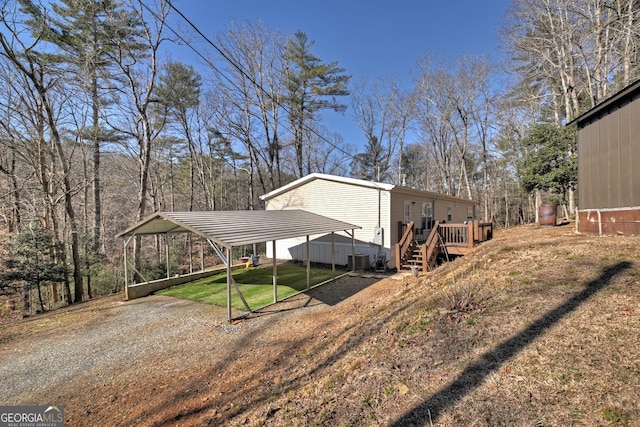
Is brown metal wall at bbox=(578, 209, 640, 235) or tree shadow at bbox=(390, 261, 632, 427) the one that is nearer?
tree shadow at bbox=(390, 261, 632, 427)

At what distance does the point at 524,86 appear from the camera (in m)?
18.8

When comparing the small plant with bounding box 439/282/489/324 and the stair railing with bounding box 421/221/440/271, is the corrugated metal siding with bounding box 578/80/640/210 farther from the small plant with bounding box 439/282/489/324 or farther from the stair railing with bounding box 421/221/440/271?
the small plant with bounding box 439/282/489/324

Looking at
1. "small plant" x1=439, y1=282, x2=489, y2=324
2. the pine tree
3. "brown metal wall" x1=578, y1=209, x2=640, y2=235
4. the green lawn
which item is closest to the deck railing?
"brown metal wall" x1=578, y1=209, x2=640, y2=235

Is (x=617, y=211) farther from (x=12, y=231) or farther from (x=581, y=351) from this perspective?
(x=12, y=231)

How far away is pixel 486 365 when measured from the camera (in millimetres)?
2869

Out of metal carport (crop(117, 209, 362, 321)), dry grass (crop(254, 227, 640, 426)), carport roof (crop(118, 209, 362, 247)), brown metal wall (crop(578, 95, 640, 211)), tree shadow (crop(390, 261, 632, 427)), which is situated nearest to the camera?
dry grass (crop(254, 227, 640, 426))

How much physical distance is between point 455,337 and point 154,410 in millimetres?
3963

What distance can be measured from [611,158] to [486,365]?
6.95 meters

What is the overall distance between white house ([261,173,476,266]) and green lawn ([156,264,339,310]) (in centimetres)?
138

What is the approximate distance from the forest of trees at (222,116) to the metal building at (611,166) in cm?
769

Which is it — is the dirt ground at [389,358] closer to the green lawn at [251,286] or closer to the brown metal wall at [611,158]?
the brown metal wall at [611,158]

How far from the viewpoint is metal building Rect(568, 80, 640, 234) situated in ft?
19.5

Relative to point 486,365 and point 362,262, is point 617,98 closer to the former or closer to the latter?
point 486,365

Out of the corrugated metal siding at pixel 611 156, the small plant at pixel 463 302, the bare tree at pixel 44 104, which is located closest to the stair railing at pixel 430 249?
the corrugated metal siding at pixel 611 156
